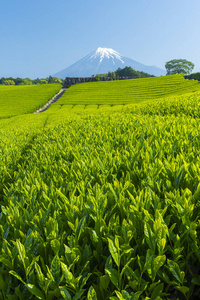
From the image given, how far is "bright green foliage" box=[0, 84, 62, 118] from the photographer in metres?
34.7

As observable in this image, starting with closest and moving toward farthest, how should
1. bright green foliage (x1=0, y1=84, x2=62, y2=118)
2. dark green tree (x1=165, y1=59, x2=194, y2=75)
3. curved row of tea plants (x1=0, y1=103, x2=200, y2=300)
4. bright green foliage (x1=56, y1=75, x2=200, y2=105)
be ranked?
curved row of tea plants (x1=0, y1=103, x2=200, y2=300), bright green foliage (x1=0, y1=84, x2=62, y2=118), bright green foliage (x1=56, y1=75, x2=200, y2=105), dark green tree (x1=165, y1=59, x2=194, y2=75)

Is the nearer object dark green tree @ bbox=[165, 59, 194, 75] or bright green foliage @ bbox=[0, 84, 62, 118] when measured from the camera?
bright green foliage @ bbox=[0, 84, 62, 118]

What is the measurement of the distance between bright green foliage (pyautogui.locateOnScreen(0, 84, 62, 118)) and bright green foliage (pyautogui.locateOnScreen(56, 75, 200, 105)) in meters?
4.13

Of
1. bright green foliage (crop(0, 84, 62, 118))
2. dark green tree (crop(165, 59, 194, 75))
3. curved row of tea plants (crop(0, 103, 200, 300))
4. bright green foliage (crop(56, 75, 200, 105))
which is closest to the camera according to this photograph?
curved row of tea plants (crop(0, 103, 200, 300))

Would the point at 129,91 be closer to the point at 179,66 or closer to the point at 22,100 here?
the point at 22,100

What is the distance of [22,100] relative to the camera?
4322cm

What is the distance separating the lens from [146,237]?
1507 millimetres

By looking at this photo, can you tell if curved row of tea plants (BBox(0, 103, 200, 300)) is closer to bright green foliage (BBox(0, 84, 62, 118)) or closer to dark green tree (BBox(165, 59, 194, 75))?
bright green foliage (BBox(0, 84, 62, 118))

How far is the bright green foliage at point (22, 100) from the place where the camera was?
114ft

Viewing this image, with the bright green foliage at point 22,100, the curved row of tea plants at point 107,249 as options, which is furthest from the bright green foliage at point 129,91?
the curved row of tea plants at point 107,249

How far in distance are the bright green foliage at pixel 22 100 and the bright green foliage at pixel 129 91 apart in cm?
413

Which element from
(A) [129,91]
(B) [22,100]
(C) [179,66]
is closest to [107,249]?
(A) [129,91]

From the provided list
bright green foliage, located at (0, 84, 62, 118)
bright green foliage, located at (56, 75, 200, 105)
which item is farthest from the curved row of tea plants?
bright green foliage, located at (56, 75, 200, 105)

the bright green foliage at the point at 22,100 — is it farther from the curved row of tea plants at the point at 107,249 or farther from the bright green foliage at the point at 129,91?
the curved row of tea plants at the point at 107,249
